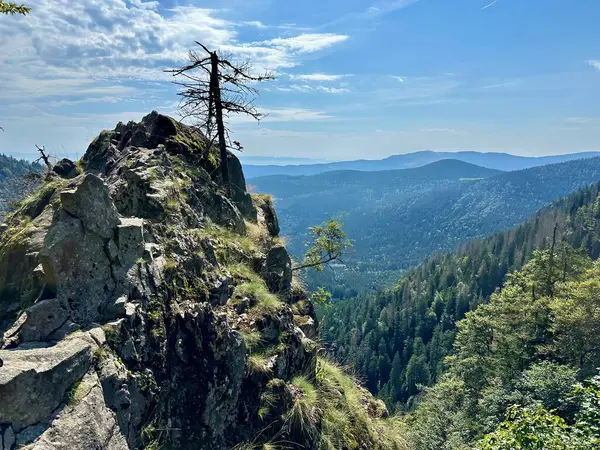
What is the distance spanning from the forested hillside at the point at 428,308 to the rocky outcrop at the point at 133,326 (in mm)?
88408

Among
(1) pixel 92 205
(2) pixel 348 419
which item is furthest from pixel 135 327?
(2) pixel 348 419

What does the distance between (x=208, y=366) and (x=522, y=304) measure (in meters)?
36.6

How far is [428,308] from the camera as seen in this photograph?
138 m

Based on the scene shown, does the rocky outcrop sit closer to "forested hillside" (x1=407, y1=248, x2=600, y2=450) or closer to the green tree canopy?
the green tree canopy

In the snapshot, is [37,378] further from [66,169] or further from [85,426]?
[66,169]

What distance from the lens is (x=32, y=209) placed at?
12.5 meters

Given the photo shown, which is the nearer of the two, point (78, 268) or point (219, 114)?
point (78, 268)

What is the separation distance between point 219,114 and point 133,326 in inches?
439

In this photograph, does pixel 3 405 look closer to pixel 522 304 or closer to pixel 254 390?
pixel 254 390

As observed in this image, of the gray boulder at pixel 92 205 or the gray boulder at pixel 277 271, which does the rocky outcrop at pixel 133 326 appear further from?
the gray boulder at pixel 277 271

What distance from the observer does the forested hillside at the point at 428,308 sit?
11091 centimetres

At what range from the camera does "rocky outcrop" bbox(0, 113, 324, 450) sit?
579 cm

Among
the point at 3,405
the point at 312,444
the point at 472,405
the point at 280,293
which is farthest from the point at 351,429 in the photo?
the point at 472,405

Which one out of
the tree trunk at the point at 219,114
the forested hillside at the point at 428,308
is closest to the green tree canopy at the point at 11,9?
the tree trunk at the point at 219,114
